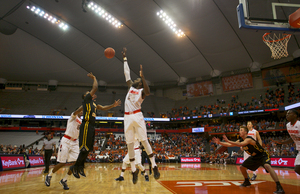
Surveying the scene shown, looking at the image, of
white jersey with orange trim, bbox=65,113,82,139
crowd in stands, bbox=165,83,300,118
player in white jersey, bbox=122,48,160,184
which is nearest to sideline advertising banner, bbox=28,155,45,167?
white jersey with orange trim, bbox=65,113,82,139

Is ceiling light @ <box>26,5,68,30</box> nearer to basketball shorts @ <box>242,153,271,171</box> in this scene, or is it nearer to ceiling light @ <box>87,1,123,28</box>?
ceiling light @ <box>87,1,123,28</box>

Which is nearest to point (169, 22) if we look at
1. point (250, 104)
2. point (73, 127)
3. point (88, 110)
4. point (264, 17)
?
point (250, 104)

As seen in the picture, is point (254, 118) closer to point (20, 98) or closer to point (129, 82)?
point (129, 82)

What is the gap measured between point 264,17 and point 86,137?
8.38 m

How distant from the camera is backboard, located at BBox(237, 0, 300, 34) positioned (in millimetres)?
8016

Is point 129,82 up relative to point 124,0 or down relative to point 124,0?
down

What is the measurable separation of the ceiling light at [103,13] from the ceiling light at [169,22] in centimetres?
581

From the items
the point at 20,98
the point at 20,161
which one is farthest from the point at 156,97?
the point at 20,161

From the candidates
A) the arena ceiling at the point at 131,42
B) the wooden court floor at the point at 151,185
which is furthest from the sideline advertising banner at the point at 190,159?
the arena ceiling at the point at 131,42

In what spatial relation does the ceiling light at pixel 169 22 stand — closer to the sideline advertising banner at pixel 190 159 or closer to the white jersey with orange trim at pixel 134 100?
the sideline advertising banner at pixel 190 159

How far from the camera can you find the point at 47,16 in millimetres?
26906

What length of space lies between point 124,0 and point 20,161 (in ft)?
64.9

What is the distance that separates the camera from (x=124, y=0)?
78.4 ft

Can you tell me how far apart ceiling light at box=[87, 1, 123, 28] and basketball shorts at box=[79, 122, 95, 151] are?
2205 cm
